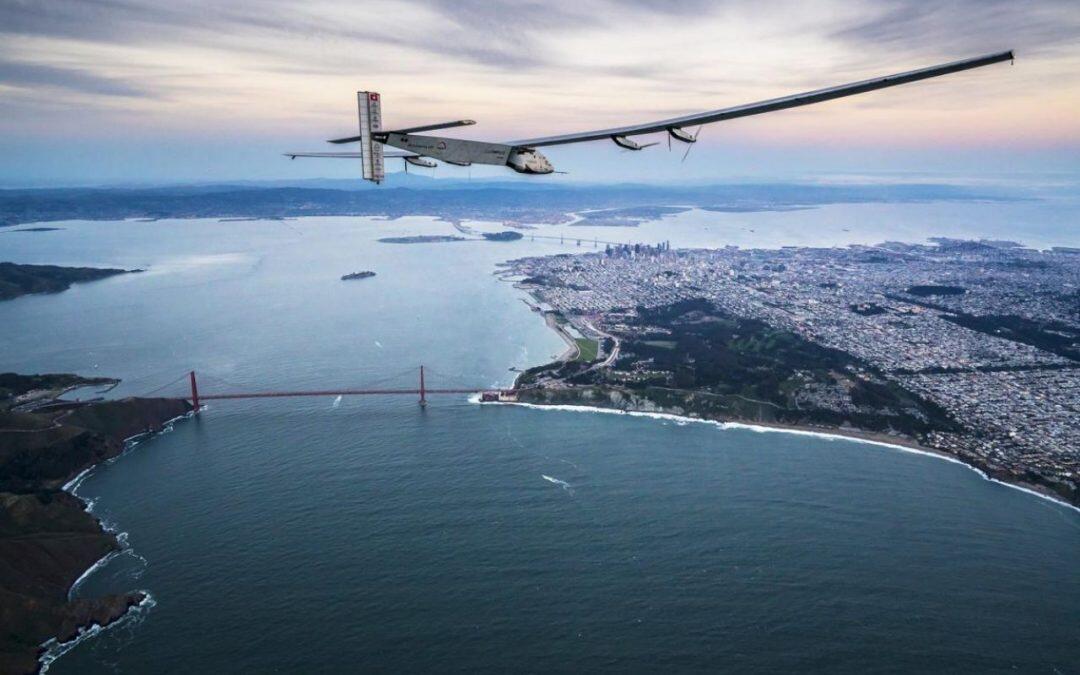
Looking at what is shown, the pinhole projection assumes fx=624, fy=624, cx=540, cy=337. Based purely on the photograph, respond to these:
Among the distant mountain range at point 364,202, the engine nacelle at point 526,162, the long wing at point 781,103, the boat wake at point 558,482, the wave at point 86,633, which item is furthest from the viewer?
the distant mountain range at point 364,202

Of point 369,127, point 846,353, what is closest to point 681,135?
point 369,127

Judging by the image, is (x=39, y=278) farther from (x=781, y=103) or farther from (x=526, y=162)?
(x=781, y=103)

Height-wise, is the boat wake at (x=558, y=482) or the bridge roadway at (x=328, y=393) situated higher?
the bridge roadway at (x=328, y=393)

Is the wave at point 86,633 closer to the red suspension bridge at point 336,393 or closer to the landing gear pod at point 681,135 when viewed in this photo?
the red suspension bridge at point 336,393

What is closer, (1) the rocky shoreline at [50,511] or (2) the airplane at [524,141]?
(2) the airplane at [524,141]

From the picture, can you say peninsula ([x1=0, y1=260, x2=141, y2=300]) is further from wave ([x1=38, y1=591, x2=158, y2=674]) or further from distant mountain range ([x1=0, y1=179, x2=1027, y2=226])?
distant mountain range ([x1=0, y1=179, x2=1027, y2=226])

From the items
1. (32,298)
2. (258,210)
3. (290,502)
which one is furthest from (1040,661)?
(258,210)

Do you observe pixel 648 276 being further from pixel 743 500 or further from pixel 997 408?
pixel 743 500

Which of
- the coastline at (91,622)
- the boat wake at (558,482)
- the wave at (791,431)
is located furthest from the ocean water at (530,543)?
the wave at (791,431)
